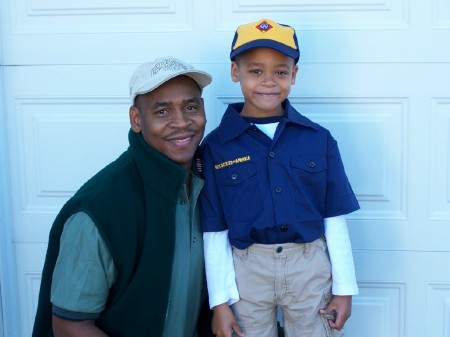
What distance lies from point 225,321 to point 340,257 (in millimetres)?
442

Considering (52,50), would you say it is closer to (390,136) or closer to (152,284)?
(152,284)

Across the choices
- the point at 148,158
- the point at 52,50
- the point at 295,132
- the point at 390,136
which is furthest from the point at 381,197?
the point at 52,50

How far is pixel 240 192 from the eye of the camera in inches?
77.1

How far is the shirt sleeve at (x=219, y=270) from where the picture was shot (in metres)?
1.97

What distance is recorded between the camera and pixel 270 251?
6.33 ft

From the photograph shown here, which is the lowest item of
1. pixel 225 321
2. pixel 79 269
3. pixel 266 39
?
pixel 225 321

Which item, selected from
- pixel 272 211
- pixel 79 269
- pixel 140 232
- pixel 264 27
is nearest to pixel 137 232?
pixel 140 232

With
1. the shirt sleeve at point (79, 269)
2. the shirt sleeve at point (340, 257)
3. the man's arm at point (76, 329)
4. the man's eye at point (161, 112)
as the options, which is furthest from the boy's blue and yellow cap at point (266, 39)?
the man's arm at point (76, 329)

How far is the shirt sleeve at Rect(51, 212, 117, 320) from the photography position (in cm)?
174

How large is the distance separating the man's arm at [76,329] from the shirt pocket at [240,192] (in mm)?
543

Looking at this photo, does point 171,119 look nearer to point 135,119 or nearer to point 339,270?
point 135,119

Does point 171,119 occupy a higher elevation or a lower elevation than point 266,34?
lower

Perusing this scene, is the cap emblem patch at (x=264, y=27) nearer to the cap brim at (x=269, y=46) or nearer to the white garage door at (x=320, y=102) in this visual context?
the cap brim at (x=269, y=46)

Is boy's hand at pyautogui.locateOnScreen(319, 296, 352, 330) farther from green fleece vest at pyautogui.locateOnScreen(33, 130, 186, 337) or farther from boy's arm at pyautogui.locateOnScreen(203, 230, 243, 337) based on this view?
green fleece vest at pyautogui.locateOnScreen(33, 130, 186, 337)
